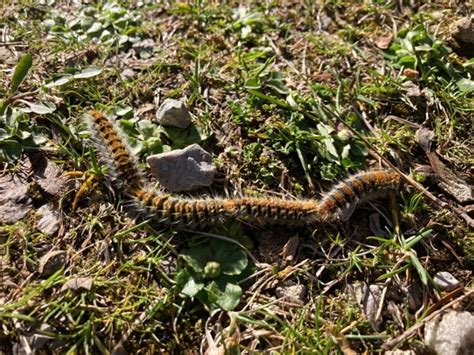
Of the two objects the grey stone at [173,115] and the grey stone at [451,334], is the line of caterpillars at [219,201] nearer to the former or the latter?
the grey stone at [173,115]

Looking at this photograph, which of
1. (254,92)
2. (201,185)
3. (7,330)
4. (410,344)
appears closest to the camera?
(7,330)

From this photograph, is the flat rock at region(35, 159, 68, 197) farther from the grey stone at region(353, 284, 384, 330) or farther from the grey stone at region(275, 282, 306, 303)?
the grey stone at region(353, 284, 384, 330)

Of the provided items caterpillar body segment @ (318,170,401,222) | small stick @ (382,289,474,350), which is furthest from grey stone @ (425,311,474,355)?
caterpillar body segment @ (318,170,401,222)

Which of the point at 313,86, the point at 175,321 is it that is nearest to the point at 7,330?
the point at 175,321

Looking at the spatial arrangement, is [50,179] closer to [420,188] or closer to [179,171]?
[179,171]

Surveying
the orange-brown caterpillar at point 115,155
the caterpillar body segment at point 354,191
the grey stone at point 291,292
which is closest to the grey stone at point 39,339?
the orange-brown caterpillar at point 115,155

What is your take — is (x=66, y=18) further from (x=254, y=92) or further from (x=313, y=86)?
(x=313, y=86)
